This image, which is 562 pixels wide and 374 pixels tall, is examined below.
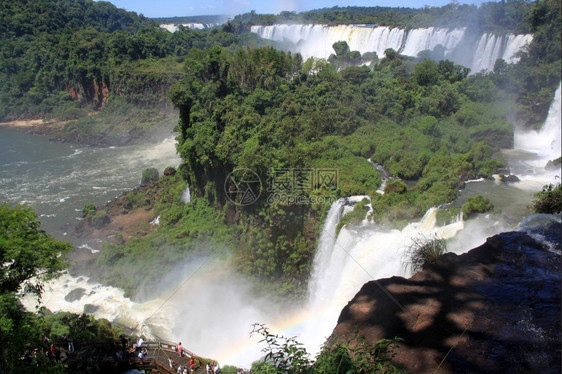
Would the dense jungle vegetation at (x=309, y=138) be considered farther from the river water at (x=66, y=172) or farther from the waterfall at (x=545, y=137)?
the river water at (x=66, y=172)

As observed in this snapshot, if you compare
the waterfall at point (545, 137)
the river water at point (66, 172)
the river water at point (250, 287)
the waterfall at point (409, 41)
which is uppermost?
the waterfall at point (409, 41)

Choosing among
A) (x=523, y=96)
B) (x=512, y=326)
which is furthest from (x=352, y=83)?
(x=512, y=326)

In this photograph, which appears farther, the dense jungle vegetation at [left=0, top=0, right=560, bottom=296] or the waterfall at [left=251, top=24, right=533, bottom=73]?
the waterfall at [left=251, top=24, right=533, bottom=73]

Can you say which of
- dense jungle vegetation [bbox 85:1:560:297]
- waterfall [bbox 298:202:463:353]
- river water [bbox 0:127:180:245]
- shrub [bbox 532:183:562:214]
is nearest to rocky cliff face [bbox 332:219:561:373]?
shrub [bbox 532:183:562:214]

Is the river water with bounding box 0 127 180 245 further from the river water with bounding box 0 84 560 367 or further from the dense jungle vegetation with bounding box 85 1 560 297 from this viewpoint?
the dense jungle vegetation with bounding box 85 1 560 297

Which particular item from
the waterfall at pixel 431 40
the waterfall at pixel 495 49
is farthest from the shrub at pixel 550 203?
the waterfall at pixel 431 40

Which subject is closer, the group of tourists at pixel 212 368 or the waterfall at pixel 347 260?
the group of tourists at pixel 212 368

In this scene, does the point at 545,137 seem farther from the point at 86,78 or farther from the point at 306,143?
the point at 86,78
